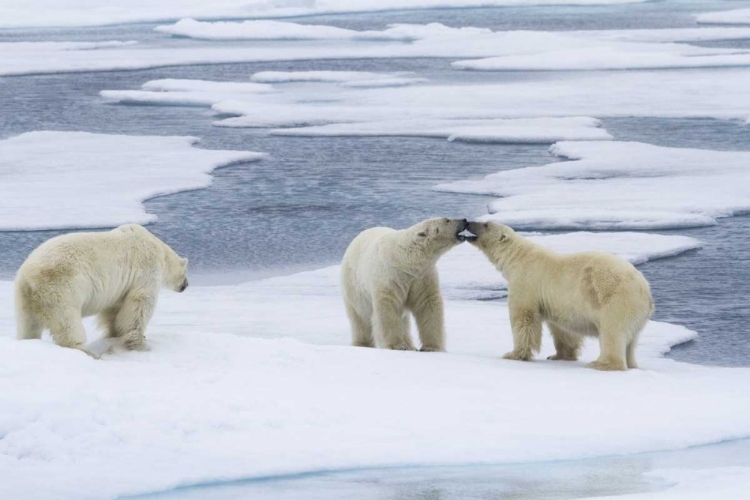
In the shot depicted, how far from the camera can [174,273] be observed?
17.6 ft

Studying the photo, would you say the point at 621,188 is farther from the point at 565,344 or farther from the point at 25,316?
the point at 25,316

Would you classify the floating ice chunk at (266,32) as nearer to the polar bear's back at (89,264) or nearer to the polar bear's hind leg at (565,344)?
the polar bear's hind leg at (565,344)

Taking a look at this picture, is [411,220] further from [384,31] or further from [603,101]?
[384,31]

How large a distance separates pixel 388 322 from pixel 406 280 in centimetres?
21

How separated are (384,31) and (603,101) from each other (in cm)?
1447

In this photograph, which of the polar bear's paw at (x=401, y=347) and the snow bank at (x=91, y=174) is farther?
the snow bank at (x=91, y=174)

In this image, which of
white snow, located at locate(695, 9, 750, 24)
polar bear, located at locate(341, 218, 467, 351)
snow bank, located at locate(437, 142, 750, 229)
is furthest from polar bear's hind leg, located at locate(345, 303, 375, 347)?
white snow, located at locate(695, 9, 750, 24)

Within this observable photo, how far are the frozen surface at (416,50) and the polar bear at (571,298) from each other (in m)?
17.4

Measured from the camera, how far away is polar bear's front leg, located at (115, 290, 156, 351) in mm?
4898

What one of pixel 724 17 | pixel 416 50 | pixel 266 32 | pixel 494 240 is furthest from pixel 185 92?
pixel 724 17

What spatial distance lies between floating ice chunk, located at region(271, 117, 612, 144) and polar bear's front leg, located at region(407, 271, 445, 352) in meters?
9.49

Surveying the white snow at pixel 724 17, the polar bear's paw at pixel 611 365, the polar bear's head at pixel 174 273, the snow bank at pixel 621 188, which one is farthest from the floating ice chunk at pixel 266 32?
the polar bear's paw at pixel 611 365

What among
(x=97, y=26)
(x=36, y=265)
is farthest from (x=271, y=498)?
(x=97, y=26)

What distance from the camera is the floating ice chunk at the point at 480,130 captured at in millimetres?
15211
